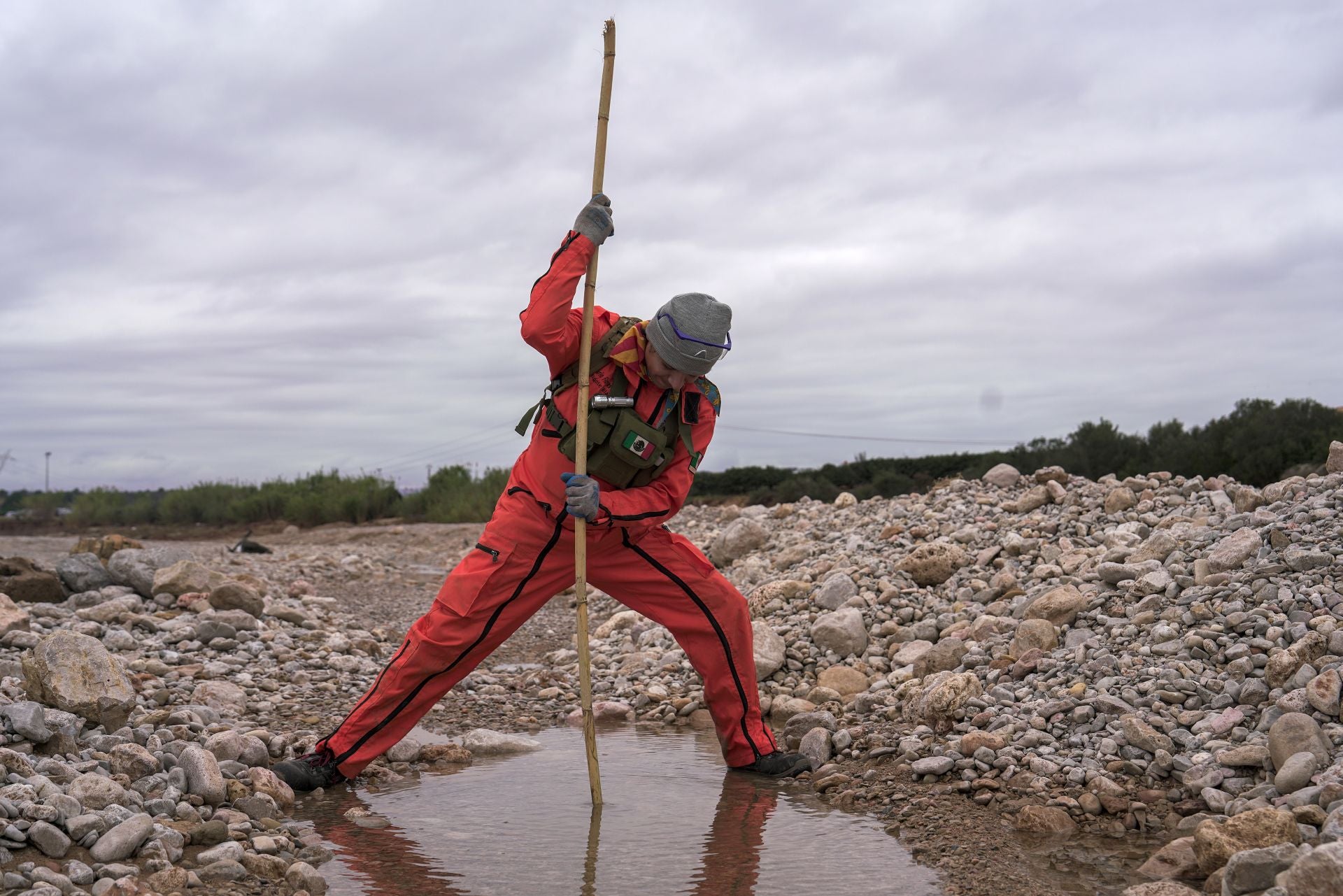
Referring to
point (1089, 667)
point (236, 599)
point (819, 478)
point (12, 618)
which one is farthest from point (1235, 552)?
point (819, 478)

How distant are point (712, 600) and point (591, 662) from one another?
323 cm

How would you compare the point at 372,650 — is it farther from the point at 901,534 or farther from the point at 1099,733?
the point at 1099,733

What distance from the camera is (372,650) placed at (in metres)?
7.32

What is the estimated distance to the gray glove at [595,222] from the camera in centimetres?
409

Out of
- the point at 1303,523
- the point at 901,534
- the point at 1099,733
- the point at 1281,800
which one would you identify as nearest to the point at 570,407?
the point at 1099,733

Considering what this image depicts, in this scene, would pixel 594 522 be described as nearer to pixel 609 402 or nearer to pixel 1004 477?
pixel 609 402

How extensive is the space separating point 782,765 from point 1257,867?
6.82ft

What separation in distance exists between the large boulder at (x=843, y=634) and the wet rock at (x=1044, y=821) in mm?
2499

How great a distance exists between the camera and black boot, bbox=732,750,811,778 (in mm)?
4535

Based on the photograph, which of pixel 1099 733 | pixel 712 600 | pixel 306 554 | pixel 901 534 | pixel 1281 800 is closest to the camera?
pixel 1281 800

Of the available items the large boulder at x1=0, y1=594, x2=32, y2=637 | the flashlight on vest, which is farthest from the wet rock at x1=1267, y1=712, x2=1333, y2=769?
the large boulder at x1=0, y1=594, x2=32, y2=637

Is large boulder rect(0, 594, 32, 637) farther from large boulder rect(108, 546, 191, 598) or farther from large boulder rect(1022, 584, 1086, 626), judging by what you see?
large boulder rect(1022, 584, 1086, 626)

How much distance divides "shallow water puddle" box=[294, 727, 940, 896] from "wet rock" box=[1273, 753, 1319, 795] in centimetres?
118

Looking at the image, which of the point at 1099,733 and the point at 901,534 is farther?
the point at 901,534
